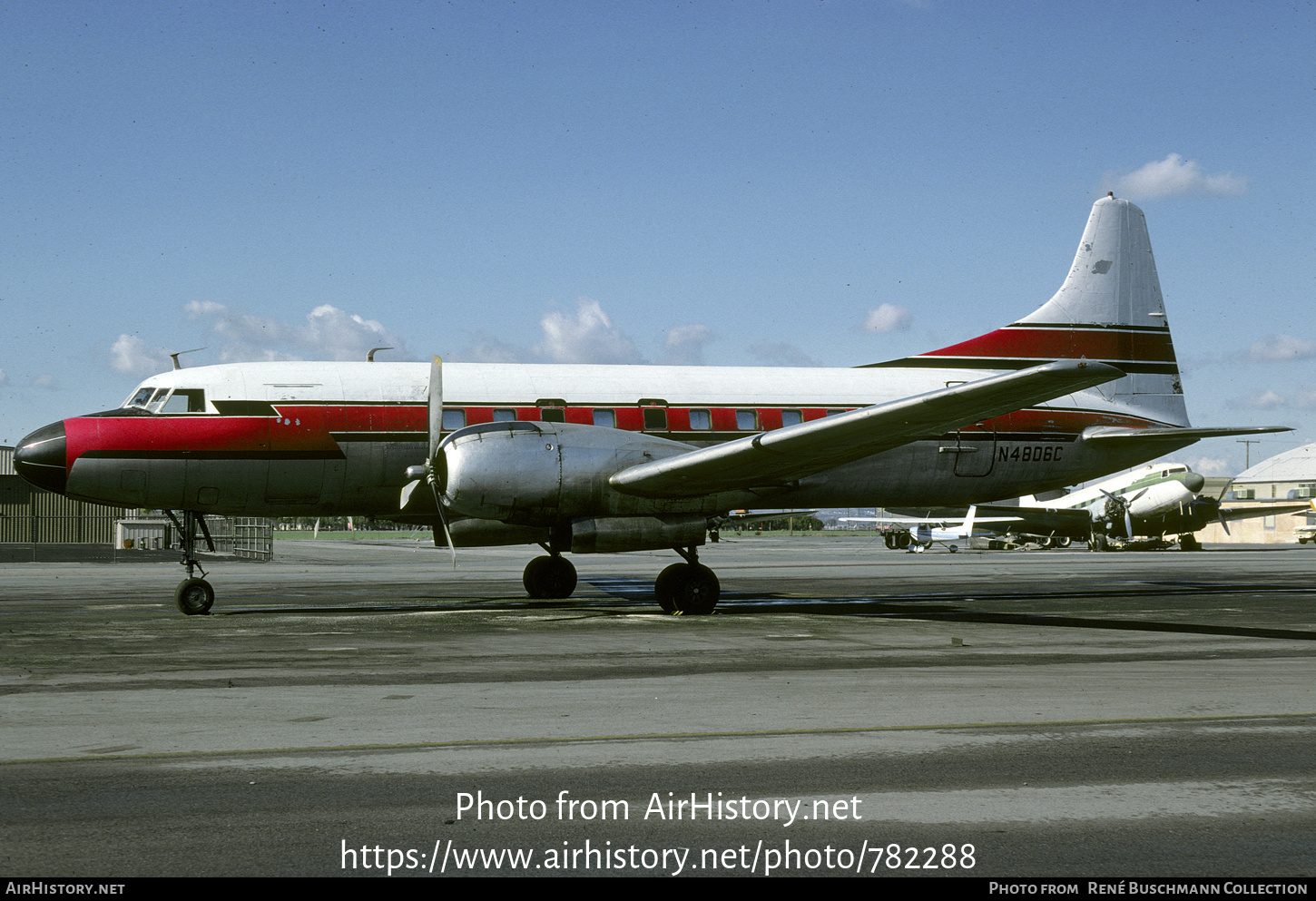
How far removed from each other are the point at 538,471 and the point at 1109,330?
14386 millimetres

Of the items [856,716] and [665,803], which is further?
[856,716]

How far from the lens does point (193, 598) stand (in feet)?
59.4

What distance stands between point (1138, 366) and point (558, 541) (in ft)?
46.5

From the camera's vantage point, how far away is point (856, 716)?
28.6ft

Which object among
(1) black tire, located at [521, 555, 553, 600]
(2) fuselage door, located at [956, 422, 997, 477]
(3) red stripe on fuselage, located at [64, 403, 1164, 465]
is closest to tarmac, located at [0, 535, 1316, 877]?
(3) red stripe on fuselage, located at [64, 403, 1164, 465]

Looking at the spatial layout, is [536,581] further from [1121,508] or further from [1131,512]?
[1121,508]

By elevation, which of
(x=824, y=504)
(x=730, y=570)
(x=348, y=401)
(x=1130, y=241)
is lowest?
(x=730, y=570)

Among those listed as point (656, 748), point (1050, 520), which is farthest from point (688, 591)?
point (1050, 520)

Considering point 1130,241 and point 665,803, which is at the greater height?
point 1130,241

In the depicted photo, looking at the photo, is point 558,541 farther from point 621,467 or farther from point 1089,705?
point 1089,705

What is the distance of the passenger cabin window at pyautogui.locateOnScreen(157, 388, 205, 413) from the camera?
1852 cm

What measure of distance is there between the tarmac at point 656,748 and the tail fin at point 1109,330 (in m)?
7.57

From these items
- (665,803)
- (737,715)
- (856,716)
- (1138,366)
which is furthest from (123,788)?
(1138,366)
